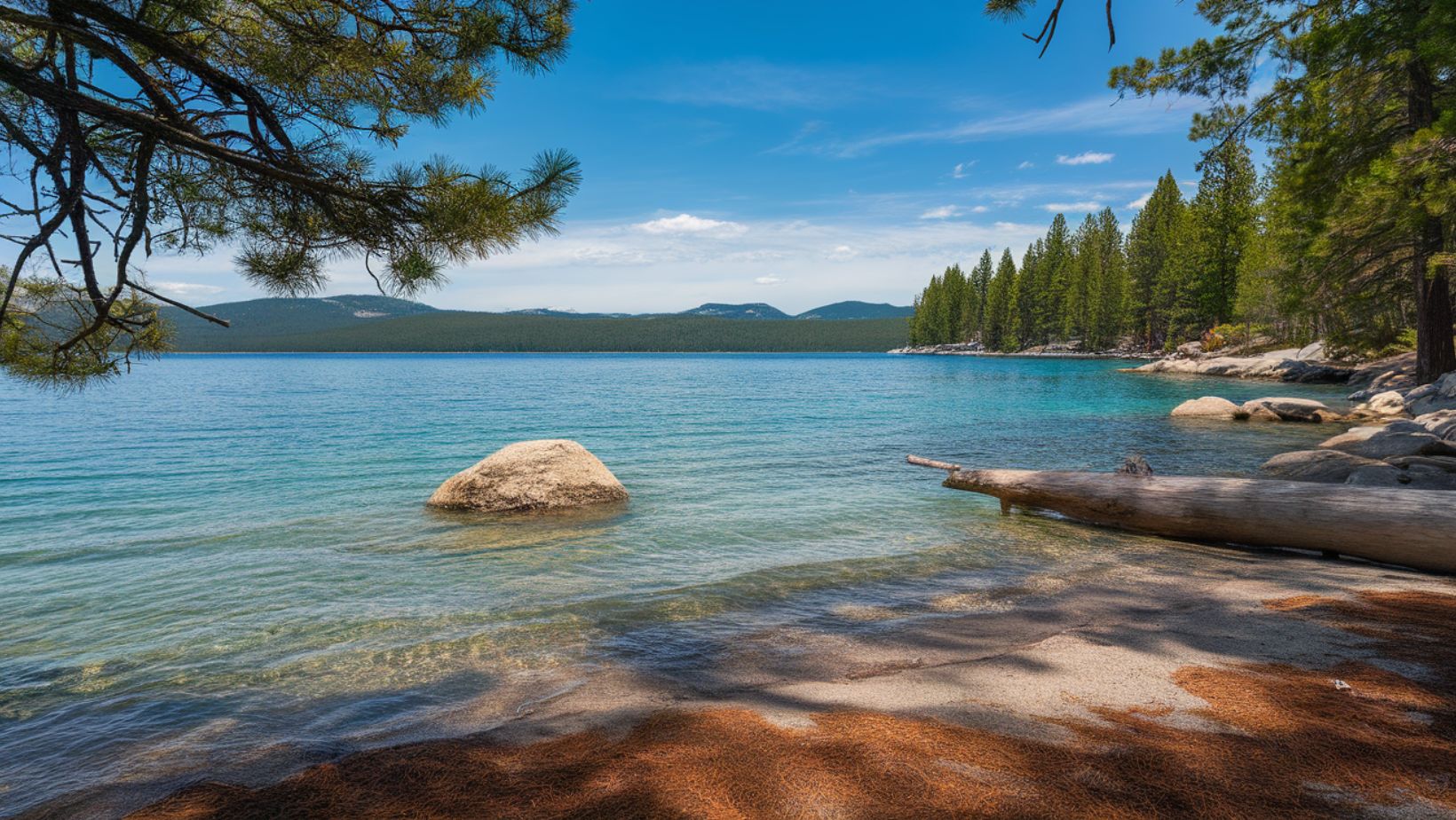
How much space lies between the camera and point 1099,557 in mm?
8281

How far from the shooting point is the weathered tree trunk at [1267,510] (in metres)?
7.00

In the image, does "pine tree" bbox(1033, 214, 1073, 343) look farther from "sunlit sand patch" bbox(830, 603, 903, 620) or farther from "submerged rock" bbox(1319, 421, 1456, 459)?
"sunlit sand patch" bbox(830, 603, 903, 620)

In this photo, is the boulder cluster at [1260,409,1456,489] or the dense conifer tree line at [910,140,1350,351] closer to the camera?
the boulder cluster at [1260,409,1456,489]

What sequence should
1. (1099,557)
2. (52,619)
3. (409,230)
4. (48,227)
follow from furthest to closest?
1. (1099,557)
2. (52,619)
3. (409,230)
4. (48,227)

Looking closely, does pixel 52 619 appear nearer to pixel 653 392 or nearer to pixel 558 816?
pixel 558 816

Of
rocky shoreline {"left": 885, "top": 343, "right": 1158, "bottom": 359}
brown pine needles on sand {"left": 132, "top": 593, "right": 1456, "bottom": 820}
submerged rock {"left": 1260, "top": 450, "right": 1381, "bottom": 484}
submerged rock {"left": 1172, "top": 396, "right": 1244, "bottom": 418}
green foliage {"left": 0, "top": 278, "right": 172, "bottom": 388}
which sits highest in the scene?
green foliage {"left": 0, "top": 278, "right": 172, "bottom": 388}

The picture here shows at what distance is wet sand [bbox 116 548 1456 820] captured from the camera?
112 inches

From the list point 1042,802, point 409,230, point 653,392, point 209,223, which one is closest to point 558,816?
point 1042,802

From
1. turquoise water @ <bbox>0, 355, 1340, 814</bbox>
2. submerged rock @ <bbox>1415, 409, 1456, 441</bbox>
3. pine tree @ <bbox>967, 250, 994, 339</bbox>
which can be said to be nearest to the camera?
turquoise water @ <bbox>0, 355, 1340, 814</bbox>

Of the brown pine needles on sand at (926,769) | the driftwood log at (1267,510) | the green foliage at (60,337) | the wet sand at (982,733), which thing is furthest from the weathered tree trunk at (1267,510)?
the green foliage at (60,337)

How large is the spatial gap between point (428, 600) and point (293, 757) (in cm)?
335

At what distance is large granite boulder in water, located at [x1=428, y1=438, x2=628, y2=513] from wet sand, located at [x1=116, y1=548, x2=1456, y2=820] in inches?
269

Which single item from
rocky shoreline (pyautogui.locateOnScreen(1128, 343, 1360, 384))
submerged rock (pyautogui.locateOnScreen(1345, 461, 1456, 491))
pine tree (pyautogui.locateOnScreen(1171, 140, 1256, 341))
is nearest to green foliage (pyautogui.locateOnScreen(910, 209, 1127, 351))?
pine tree (pyautogui.locateOnScreen(1171, 140, 1256, 341))

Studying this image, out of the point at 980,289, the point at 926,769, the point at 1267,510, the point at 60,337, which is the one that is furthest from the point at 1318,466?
the point at 980,289
